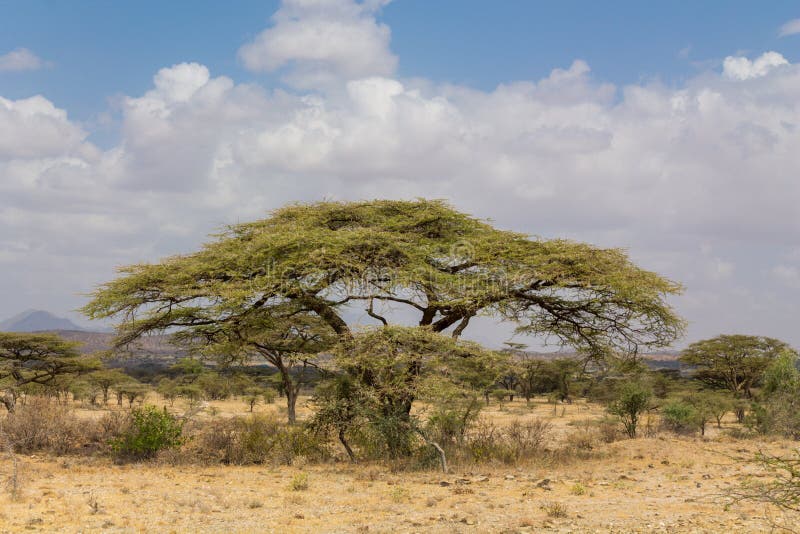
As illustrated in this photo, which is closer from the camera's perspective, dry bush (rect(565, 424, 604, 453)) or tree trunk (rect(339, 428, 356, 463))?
tree trunk (rect(339, 428, 356, 463))

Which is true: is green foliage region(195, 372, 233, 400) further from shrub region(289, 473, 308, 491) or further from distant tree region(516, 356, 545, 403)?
shrub region(289, 473, 308, 491)

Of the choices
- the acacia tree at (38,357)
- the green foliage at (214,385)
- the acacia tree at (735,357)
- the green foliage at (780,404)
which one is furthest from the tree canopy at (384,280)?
the green foliage at (214,385)

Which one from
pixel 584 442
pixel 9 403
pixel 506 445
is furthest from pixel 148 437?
pixel 584 442

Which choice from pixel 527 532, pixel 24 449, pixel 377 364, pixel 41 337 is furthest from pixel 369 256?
pixel 41 337

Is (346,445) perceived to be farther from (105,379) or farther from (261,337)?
(105,379)

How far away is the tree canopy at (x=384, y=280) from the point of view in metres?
14.6

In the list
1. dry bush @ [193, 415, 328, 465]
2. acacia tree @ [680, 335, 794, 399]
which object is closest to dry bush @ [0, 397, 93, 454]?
dry bush @ [193, 415, 328, 465]

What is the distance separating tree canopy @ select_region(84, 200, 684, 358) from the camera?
48.1ft

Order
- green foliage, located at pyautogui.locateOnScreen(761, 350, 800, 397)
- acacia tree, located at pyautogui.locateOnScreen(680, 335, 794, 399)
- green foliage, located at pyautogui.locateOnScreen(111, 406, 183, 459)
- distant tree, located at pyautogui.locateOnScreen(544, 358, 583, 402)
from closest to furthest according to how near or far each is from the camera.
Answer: green foliage, located at pyautogui.locateOnScreen(111, 406, 183, 459) < green foliage, located at pyautogui.locateOnScreen(761, 350, 800, 397) < acacia tree, located at pyautogui.locateOnScreen(680, 335, 794, 399) < distant tree, located at pyautogui.locateOnScreen(544, 358, 583, 402)

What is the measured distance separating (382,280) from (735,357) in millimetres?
35710

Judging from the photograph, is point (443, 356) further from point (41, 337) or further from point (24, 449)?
point (41, 337)

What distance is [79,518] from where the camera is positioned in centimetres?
959

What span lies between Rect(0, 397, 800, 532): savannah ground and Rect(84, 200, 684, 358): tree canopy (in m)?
3.33

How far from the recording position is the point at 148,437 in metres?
15.2
